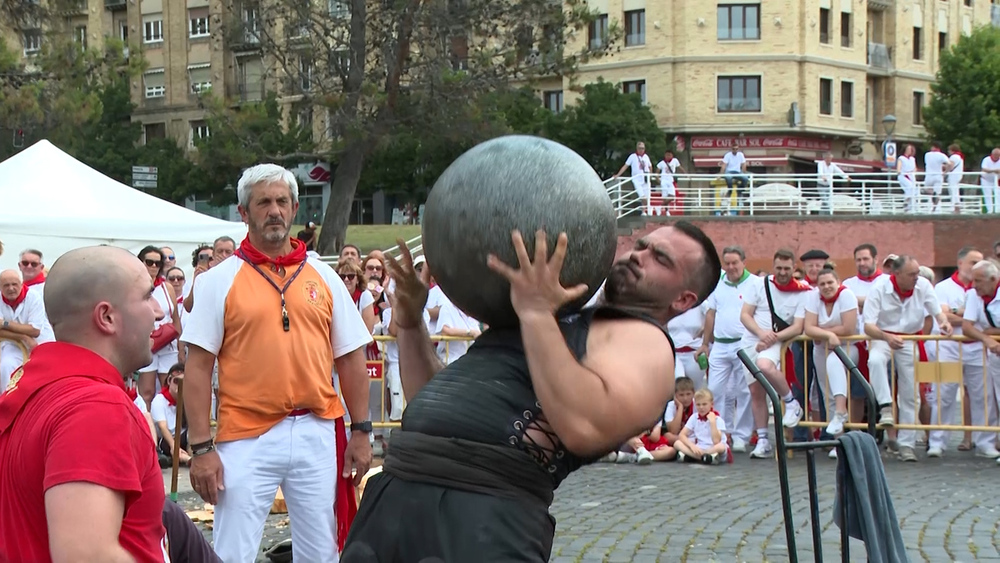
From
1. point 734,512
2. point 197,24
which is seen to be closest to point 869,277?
point 734,512

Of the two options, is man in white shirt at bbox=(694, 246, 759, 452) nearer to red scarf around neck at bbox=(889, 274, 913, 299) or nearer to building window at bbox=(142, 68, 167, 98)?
red scarf around neck at bbox=(889, 274, 913, 299)

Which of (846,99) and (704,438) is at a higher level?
(846,99)

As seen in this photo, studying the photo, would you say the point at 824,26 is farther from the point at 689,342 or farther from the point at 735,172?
the point at 689,342

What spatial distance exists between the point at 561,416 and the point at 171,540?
62.3 inches

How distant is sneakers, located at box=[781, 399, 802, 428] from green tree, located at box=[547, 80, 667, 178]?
1459 inches

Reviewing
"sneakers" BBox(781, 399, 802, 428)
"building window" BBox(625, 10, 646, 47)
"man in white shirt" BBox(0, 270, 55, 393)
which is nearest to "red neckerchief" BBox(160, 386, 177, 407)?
"man in white shirt" BBox(0, 270, 55, 393)

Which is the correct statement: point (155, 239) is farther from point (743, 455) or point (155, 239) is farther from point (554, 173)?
point (554, 173)

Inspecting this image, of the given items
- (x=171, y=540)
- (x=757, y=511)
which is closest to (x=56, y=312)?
(x=171, y=540)

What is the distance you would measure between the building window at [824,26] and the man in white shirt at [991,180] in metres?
20.4

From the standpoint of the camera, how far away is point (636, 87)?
5212cm

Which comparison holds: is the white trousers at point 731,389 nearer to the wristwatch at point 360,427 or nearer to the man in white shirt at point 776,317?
the man in white shirt at point 776,317

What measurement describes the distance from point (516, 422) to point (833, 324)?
9.23 meters

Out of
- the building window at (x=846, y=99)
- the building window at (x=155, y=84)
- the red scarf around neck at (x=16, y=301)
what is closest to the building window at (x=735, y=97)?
the building window at (x=846, y=99)

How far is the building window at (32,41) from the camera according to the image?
1969 cm
